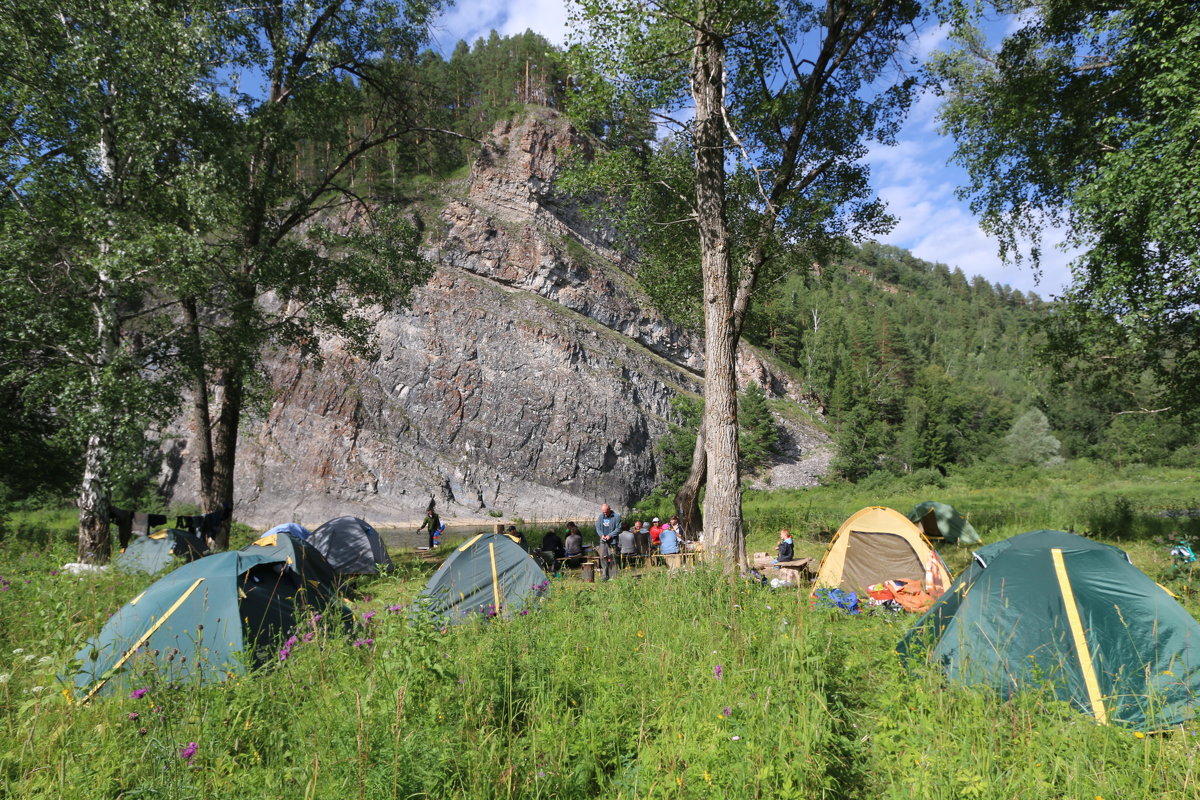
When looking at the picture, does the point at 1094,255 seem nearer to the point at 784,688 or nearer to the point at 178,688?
the point at 784,688

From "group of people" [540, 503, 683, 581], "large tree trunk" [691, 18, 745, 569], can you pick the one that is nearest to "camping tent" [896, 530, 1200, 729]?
"large tree trunk" [691, 18, 745, 569]

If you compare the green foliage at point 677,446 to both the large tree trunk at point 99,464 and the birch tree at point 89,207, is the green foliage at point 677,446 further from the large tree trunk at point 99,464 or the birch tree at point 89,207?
the birch tree at point 89,207

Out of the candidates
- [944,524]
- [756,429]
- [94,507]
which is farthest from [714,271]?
[756,429]

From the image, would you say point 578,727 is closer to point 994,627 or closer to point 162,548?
point 994,627

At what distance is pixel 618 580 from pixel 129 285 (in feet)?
32.7

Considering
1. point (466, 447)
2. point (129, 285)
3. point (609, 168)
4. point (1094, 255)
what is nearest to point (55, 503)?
point (466, 447)

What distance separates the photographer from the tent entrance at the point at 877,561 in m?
9.49

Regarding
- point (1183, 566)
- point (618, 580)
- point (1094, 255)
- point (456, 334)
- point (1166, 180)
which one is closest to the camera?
point (618, 580)

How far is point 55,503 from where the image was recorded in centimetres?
3903

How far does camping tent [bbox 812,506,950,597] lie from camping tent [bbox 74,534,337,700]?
7620 millimetres

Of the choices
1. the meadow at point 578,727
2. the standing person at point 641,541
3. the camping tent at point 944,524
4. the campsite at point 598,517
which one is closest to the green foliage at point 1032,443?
the campsite at point 598,517

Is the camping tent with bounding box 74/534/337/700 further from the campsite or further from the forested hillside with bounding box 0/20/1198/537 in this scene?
the forested hillside with bounding box 0/20/1198/537

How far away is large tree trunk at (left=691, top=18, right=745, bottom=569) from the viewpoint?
8008 mm

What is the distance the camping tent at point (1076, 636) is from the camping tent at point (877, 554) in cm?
393
